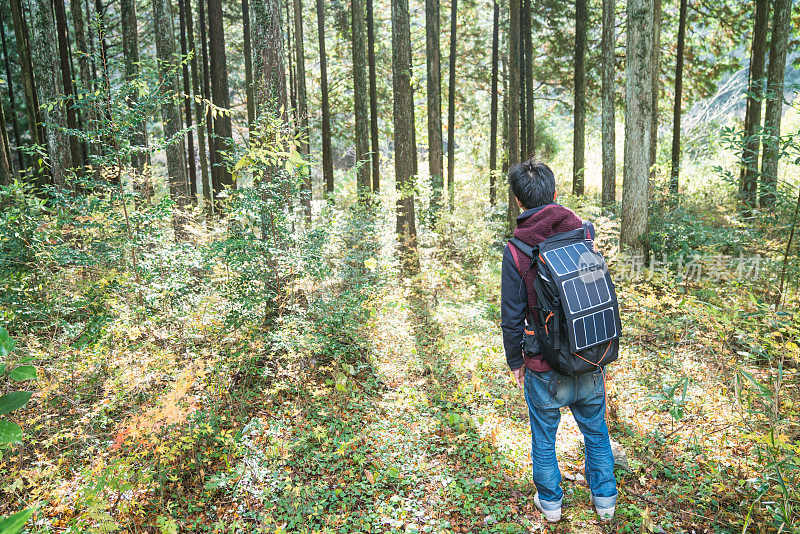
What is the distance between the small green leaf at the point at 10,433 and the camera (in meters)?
1.19

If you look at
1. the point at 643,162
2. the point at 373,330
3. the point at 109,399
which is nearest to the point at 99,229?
the point at 109,399

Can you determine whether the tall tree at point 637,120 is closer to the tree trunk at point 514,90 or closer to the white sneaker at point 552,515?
the tree trunk at point 514,90

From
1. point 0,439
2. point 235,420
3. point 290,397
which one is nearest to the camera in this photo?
point 0,439

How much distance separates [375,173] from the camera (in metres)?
15.1

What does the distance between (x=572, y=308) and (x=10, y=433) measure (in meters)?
2.52

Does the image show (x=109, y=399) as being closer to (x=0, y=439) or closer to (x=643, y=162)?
(x=0, y=439)

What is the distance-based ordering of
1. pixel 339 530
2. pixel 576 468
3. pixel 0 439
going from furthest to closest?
pixel 576 468 → pixel 339 530 → pixel 0 439

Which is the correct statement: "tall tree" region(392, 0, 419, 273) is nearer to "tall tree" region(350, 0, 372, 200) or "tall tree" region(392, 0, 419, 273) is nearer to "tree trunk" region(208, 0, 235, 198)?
"tall tree" region(350, 0, 372, 200)

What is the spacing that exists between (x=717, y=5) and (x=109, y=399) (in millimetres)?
17838

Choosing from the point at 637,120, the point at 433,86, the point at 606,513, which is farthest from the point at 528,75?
the point at 606,513

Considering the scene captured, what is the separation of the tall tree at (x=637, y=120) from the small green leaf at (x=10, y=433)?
842cm

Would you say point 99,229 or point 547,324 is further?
point 99,229

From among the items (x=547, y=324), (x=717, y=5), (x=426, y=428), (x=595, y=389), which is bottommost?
(x=426, y=428)

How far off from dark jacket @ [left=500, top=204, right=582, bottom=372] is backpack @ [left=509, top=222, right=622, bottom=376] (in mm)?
58
